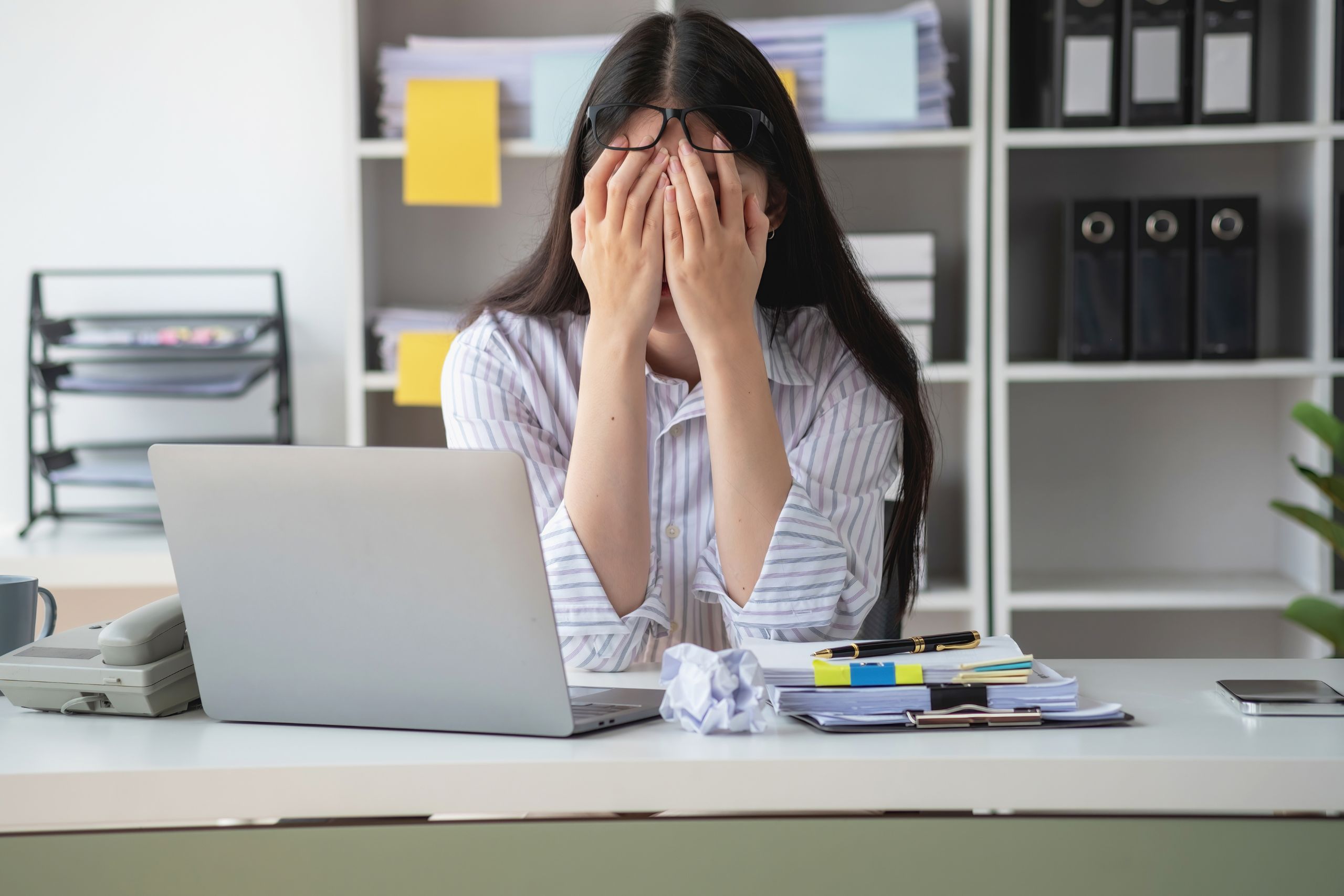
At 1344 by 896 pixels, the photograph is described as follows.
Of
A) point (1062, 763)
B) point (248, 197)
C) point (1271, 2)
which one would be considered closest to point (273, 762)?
point (1062, 763)

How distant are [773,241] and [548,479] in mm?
370

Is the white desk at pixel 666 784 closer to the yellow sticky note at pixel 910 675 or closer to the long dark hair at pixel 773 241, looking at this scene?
the yellow sticky note at pixel 910 675

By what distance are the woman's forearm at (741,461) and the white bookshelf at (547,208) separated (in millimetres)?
948

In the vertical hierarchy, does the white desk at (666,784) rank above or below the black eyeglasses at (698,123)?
below

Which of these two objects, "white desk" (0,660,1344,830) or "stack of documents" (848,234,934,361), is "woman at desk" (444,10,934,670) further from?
"stack of documents" (848,234,934,361)

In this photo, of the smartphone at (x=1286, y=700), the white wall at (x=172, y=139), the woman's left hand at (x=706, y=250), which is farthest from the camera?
the white wall at (x=172, y=139)

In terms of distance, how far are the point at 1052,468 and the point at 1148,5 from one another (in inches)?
32.3

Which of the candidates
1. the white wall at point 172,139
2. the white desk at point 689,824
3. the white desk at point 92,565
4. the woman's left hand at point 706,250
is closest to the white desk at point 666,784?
the white desk at point 689,824

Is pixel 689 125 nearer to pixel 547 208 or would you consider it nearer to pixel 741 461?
pixel 741 461

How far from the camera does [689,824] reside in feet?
2.07

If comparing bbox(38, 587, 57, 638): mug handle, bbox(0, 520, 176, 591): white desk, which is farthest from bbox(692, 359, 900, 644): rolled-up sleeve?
bbox(0, 520, 176, 591): white desk

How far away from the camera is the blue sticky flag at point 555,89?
1846 mm

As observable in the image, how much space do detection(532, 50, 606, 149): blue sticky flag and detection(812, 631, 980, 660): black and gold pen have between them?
1243 millimetres

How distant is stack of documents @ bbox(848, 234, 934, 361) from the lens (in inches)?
74.5
